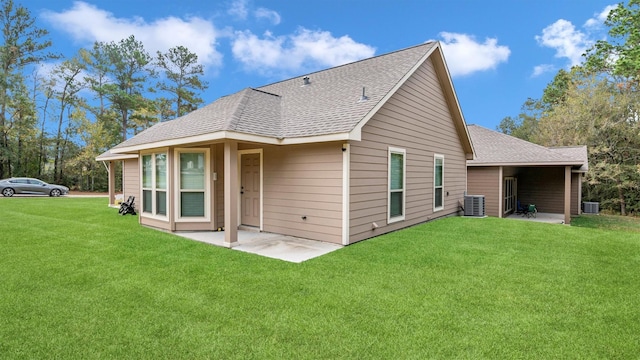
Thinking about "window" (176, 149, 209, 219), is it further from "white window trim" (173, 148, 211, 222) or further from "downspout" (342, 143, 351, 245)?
"downspout" (342, 143, 351, 245)

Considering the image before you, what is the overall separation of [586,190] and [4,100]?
129 ft

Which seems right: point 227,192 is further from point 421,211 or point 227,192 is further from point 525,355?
point 421,211

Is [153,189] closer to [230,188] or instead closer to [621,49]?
[230,188]

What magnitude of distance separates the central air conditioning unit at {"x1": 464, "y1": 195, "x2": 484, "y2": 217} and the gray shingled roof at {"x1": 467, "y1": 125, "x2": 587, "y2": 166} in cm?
188

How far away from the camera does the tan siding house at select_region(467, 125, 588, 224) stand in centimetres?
1108

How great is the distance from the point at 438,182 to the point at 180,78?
84.4 ft

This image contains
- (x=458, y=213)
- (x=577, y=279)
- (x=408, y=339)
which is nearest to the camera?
(x=408, y=339)

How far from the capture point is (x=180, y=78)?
1078 inches

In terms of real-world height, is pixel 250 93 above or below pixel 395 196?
above

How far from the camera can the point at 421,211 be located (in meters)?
8.74

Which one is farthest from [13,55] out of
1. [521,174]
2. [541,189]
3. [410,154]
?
[541,189]

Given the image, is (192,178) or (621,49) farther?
(621,49)

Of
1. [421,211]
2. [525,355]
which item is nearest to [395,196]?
[421,211]

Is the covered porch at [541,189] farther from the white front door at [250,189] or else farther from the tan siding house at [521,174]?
the white front door at [250,189]
